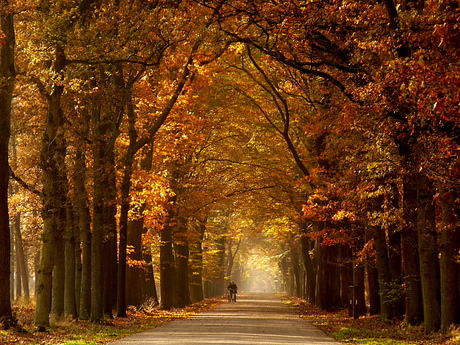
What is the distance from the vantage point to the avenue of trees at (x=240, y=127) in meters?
14.6

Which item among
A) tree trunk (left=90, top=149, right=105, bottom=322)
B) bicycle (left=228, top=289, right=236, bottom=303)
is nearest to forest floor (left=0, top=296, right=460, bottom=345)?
tree trunk (left=90, top=149, right=105, bottom=322)

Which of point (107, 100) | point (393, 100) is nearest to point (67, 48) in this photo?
point (107, 100)

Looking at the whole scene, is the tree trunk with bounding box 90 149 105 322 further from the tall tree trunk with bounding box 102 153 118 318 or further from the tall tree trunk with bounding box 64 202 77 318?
the tall tree trunk with bounding box 64 202 77 318

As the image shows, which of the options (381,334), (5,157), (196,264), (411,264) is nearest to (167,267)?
(196,264)

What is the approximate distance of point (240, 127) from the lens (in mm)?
35375

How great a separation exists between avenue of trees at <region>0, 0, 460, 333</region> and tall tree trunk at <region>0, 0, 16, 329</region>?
48mm

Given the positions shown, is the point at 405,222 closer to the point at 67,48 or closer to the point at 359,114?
the point at 359,114

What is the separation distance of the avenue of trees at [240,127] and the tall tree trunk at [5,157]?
1.9 inches

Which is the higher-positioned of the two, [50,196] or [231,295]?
[50,196]

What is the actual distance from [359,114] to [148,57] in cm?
845

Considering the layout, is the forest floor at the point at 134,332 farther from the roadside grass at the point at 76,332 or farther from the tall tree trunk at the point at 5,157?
the tall tree trunk at the point at 5,157

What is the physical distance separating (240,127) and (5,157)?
18.4 m

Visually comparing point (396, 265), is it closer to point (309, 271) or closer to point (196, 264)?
point (309, 271)

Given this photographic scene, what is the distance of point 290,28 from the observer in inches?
611
